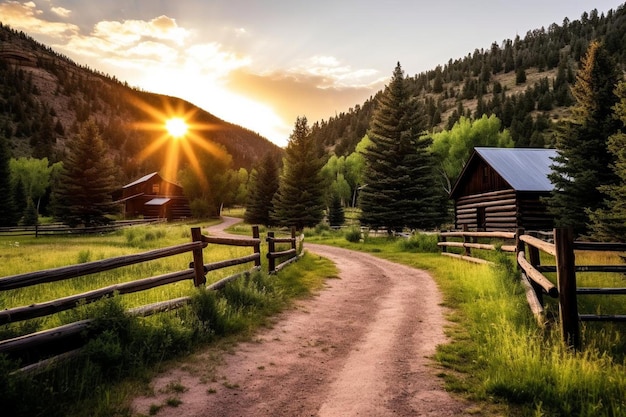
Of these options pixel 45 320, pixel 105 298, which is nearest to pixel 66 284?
pixel 45 320

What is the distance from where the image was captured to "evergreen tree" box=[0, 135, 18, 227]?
41531mm

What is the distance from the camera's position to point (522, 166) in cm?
2733

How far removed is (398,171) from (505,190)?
25.7ft

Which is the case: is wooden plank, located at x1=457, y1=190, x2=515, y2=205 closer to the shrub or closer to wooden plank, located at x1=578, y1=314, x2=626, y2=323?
the shrub

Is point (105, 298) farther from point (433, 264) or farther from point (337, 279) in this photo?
point (433, 264)

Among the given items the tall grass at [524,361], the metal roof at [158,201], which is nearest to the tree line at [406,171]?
the tall grass at [524,361]

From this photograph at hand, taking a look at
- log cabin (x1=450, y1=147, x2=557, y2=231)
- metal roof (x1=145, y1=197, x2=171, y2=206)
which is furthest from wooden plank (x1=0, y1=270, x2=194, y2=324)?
metal roof (x1=145, y1=197, x2=171, y2=206)

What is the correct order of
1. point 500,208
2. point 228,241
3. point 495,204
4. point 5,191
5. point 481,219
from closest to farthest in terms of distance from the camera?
1. point 228,241
2. point 500,208
3. point 495,204
4. point 481,219
5. point 5,191

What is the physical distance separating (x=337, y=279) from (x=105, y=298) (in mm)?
8700

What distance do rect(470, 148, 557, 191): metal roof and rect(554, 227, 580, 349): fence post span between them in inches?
819

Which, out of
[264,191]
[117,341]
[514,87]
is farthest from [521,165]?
[514,87]

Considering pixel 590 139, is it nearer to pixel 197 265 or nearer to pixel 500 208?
pixel 500 208

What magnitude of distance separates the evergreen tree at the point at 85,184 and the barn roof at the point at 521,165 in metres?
35.4

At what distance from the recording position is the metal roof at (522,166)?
82.0 ft
